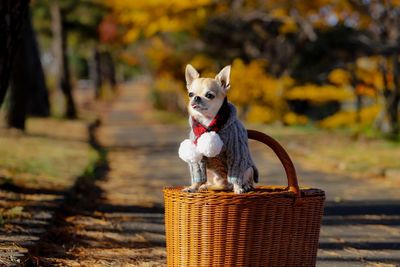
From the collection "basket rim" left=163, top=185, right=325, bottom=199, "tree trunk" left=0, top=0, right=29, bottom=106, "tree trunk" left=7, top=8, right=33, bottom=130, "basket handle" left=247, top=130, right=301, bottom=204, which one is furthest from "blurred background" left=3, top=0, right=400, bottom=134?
"basket rim" left=163, top=185, right=325, bottom=199

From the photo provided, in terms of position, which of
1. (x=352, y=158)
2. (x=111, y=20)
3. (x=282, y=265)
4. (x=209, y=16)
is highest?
(x=111, y=20)

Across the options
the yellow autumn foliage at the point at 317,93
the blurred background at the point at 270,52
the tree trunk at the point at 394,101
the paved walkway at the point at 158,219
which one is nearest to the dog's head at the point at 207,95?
the paved walkway at the point at 158,219

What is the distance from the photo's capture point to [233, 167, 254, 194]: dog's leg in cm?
423

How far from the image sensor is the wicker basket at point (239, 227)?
4.04m

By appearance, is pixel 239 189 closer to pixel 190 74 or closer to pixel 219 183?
pixel 219 183

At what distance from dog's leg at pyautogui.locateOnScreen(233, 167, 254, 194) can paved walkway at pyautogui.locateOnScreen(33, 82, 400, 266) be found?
3.72 ft

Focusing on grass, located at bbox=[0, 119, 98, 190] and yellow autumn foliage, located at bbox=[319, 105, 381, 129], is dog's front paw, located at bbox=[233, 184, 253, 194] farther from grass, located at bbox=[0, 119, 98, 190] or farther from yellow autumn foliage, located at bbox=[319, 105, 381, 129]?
yellow autumn foliage, located at bbox=[319, 105, 381, 129]

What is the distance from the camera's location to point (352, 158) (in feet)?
42.8

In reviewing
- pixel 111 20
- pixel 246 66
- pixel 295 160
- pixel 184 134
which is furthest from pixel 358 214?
pixel 111 20

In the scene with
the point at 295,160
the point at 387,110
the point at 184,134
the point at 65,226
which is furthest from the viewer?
the point at 184,134

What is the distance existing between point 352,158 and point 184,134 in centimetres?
837

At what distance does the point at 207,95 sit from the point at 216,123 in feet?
0.58

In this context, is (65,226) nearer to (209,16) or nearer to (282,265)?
(282,265)

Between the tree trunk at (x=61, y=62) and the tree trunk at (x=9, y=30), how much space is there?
18.1 meters
